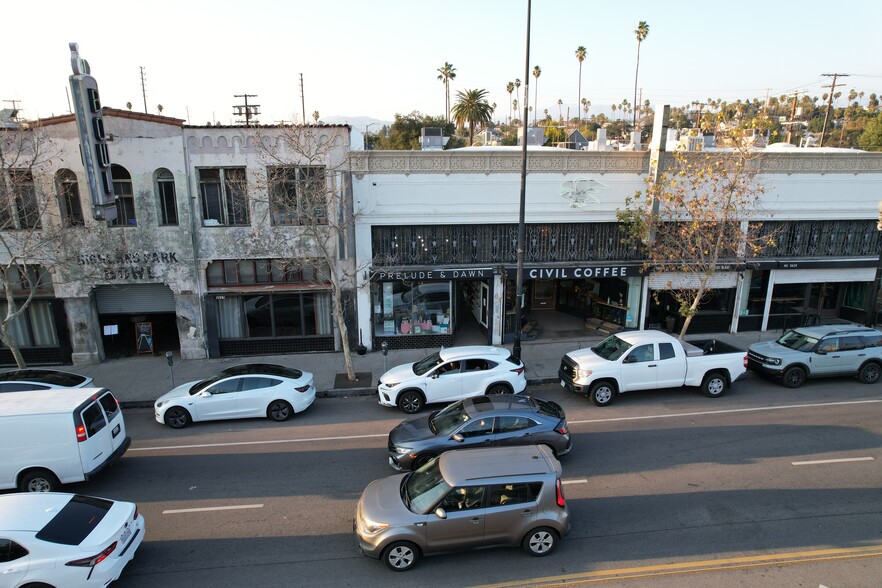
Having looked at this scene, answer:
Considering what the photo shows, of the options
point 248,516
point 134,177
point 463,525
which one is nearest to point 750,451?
point 463,525

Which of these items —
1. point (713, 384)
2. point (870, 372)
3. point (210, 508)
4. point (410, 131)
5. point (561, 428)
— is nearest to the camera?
point (210, 508)

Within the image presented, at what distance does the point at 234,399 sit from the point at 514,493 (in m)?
8.37

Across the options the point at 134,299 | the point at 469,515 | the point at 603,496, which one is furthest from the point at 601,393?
the point at 134,299

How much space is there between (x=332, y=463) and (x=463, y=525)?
442 cm

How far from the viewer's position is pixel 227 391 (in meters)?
13.4

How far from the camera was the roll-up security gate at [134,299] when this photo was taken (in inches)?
737

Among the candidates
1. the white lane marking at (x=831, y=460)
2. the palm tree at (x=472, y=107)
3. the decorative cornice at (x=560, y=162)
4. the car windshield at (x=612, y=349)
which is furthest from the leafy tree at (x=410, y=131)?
the white lane marking at (x=831, y=460)

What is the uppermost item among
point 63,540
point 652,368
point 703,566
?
point 63,540

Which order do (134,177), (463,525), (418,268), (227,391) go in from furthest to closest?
(418,268), (134,177), (227,391), (463,525)

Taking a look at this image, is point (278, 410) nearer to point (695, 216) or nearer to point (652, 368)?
point (652, 368)

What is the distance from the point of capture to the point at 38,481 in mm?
10070

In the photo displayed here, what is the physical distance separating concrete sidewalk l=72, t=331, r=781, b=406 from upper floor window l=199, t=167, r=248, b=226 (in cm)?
495

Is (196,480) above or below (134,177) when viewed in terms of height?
below

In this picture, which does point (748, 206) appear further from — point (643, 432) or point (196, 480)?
point (196, 480)
